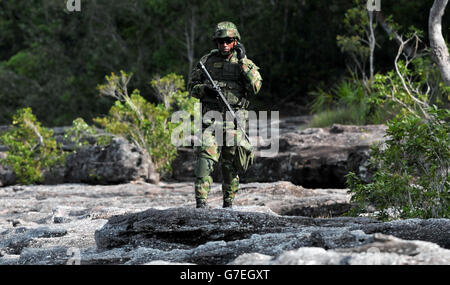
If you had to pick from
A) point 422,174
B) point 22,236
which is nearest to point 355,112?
point 422,174

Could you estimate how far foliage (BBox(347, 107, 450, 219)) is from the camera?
5.84 metres

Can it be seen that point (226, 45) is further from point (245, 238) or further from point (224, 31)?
point (245, 238)

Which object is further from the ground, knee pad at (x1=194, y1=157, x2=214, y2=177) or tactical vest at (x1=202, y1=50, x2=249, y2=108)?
tactical vest at (x1=202, y1=50, x2=249, y2=108)

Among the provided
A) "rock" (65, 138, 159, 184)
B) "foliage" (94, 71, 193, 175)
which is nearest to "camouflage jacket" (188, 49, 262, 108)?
"rock" (65, 138, 159, 184)

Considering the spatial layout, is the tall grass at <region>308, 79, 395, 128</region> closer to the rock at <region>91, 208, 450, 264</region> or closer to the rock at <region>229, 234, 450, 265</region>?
the rock at <region>91, 208, 450, 264</region>

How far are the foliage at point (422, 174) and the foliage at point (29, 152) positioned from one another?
753 cm

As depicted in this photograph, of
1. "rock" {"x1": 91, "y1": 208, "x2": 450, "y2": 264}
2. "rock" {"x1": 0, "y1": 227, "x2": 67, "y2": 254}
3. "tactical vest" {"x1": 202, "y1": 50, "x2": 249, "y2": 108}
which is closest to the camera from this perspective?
"rock" {"x1": 91, "y1": 208, "x2": 450, "y2": 264}

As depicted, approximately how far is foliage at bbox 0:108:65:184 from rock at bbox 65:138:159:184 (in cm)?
55

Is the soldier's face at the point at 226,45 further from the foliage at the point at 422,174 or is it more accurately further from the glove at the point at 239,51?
the foliage at the point at 422,174

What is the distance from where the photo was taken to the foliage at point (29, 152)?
12117mm
